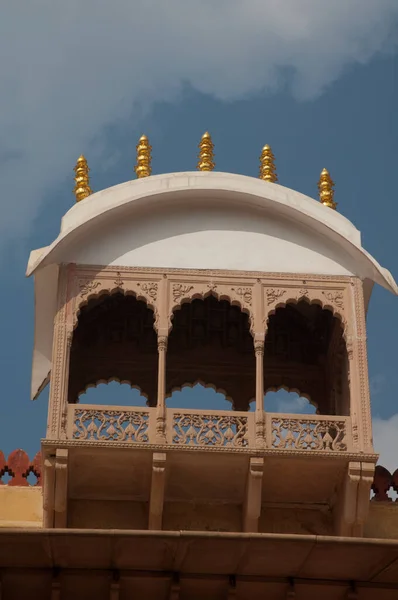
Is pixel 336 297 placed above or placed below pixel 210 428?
above

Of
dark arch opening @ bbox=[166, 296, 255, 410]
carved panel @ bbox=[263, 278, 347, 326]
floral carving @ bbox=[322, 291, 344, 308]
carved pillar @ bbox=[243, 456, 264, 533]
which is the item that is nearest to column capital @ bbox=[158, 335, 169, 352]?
carved panel @ bbox=[263, 278, 347, 326]

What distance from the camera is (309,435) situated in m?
17.8

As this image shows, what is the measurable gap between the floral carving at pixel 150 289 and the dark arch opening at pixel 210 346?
1917 mm

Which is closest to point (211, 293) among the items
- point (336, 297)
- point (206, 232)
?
point (206, 232)

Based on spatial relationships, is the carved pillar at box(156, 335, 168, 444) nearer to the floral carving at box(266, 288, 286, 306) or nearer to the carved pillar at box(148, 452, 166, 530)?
the carved pillar at box(148, 452, 166, 530)

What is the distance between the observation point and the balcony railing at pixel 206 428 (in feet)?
57.6

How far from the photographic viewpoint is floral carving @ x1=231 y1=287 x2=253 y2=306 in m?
18.6

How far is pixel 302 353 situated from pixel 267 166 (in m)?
2.24

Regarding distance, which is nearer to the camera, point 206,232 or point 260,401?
point 260,401

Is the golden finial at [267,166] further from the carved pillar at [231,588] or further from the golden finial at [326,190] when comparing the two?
the carved pillar at [231,588]

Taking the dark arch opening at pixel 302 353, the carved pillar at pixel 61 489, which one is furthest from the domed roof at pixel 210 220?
the carved pillar at pixel 61 489

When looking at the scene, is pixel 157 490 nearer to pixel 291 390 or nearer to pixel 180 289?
pixel 180 289

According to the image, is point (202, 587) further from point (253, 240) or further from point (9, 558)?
point (253, 240)

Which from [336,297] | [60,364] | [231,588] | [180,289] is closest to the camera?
[231,588]
